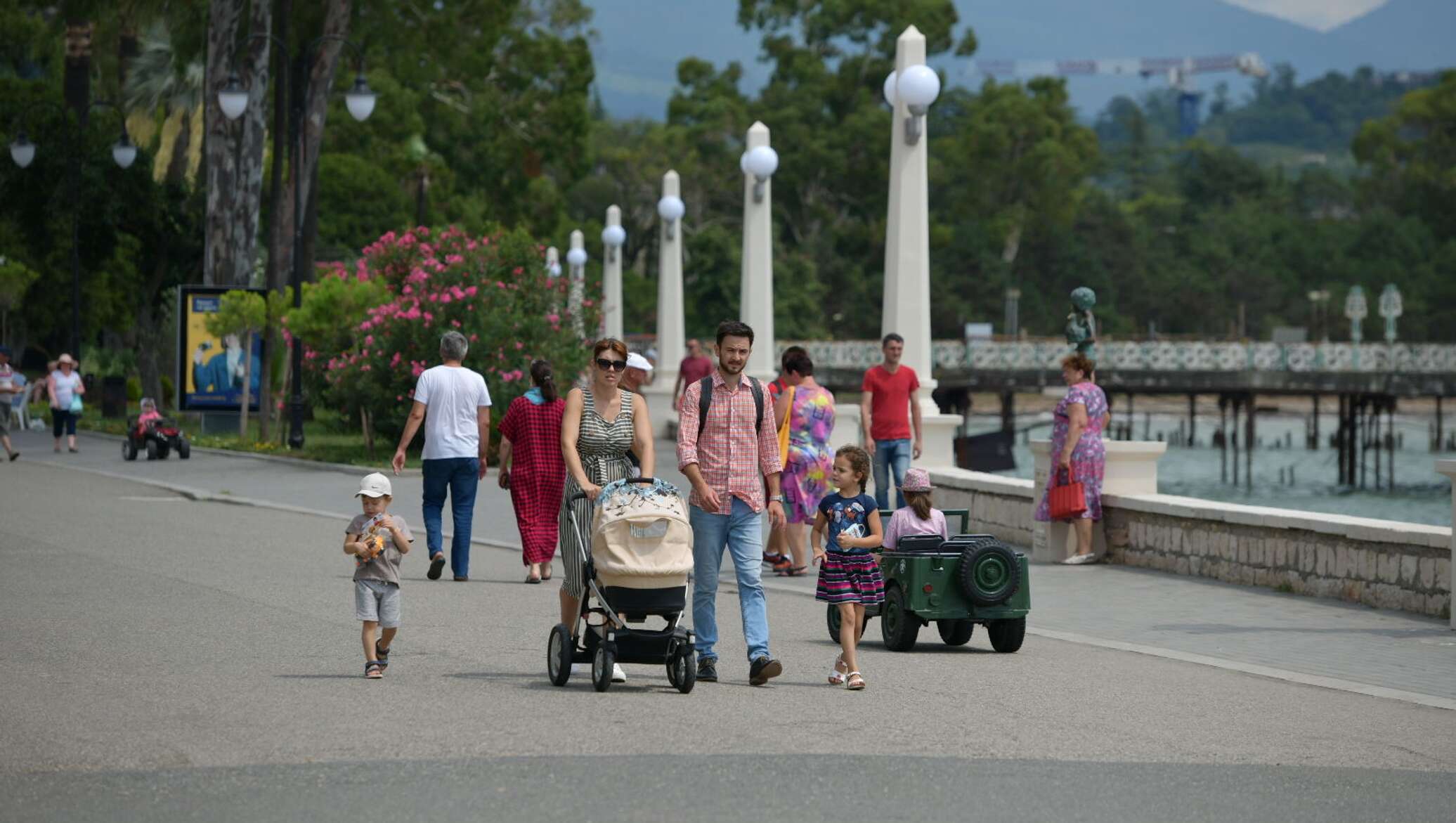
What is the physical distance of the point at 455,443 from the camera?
14742 millimetres

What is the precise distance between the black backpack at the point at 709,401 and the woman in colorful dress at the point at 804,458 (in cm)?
559

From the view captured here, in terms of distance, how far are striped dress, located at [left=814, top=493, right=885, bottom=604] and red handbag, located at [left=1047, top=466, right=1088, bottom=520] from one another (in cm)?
653

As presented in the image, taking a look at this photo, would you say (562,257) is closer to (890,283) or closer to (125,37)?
(125,37)

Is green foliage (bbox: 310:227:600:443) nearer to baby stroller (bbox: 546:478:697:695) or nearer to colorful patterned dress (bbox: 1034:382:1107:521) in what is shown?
colorful patterned dress (bbox: 1034:382:1107:521)

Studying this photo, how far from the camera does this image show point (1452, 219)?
383ft

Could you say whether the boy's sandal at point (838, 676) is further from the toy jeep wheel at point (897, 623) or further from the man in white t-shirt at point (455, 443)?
the man in white t-shirt at point (455, 443)

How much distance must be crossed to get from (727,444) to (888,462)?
7346mm

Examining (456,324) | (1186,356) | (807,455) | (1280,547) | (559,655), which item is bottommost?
(559,655)

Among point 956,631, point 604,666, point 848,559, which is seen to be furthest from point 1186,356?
point 604,666

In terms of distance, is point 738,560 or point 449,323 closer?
point 738,560

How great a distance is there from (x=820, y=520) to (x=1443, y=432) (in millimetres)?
112075

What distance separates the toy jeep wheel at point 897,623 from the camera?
1118cm

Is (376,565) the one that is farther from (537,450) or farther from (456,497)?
(456,497)

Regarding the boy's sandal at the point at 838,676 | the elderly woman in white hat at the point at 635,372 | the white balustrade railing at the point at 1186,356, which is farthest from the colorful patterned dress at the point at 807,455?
the white balustrade railing at the point at 1186,356
